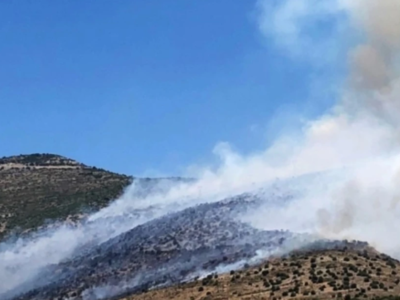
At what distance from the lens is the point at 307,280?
117 metres

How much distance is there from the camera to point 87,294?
148 meters

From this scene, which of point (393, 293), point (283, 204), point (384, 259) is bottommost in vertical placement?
point (393, 293)

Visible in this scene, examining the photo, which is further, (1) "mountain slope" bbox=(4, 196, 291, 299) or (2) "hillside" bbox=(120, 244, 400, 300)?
(1) "mountain slope" bbox=(4, 196, 291, 299)

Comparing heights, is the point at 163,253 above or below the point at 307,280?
above

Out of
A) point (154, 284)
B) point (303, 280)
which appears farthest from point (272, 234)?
point (303, 280)

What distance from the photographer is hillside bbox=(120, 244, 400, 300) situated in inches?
4380

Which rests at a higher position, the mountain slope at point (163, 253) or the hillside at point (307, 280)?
the mountain slope at point (163, 253)

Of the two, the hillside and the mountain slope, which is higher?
the mountain slope

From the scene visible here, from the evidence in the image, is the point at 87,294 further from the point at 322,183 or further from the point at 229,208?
the point at 322,183

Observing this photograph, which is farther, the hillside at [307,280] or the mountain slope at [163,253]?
the mountain slope at [163,253]

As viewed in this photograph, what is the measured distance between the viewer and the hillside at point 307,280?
4380 inches

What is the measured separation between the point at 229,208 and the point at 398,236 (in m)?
50.8

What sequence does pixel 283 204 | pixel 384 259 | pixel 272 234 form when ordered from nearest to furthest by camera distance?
pixel 384 259
pixel 272 234
pixel 283 204

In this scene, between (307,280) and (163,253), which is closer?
(307,280)
